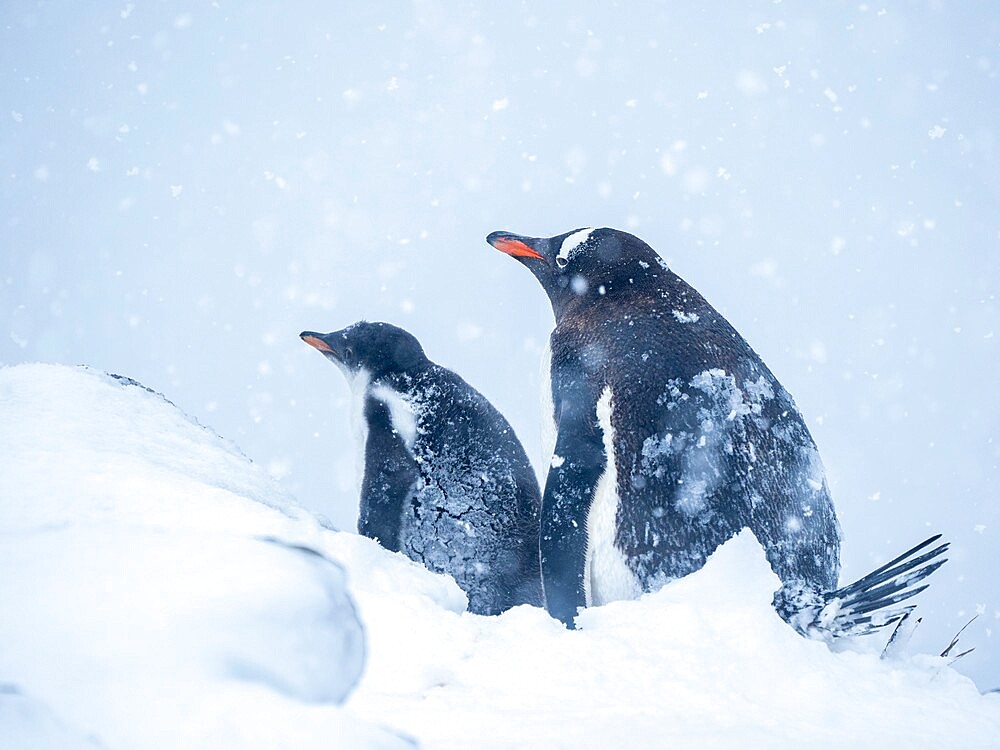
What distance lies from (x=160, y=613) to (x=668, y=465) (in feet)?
4.29

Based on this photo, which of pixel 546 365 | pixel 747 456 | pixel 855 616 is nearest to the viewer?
pixel 855 616

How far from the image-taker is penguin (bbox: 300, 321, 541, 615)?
7.85ft

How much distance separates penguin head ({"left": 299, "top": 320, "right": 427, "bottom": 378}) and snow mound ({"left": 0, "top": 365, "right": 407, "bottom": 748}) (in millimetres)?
1622

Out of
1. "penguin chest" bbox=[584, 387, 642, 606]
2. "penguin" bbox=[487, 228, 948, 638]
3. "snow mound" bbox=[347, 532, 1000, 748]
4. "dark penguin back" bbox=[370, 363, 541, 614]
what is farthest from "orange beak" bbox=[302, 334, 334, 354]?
"snow mound" bbox=[347, 532, 1000, 748]

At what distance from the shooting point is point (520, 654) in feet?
3.65

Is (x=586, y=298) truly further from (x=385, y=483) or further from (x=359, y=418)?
(x=359, y=418)

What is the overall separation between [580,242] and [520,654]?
1724 millimetres

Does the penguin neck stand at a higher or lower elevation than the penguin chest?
higher

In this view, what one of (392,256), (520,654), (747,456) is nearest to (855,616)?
(747,456)

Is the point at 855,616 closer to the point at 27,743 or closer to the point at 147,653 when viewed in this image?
the point at 147,653

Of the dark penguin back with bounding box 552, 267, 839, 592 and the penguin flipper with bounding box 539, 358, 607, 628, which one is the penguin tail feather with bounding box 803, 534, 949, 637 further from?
the penguin flipper with bounding box 539, 358, 607, 628

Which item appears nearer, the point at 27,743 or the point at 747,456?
the point at 27,743

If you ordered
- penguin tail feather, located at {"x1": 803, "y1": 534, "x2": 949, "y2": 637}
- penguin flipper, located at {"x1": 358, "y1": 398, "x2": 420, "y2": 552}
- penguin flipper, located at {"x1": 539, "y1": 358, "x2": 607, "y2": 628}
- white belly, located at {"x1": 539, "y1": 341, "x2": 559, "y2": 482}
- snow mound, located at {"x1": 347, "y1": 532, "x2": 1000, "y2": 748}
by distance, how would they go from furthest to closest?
penguin flipper, located at {"x1": 358, "y1": 398, "x2": 420, "y2": 552}
white belly, located at {"x1": 539, "y1": 341, "x2": 559, "y2": 482}
penguin flipper, located at {"x1": 539, "y1": 358, "x2": 607, "y2": 628}
penguin tail feather, located at {"x1": 803, "y1": 534, "x2": 949, "y2": 637}
snow mound, located at {"x1": 347, "y1": 532, "x2": 1000, "y2": 748}

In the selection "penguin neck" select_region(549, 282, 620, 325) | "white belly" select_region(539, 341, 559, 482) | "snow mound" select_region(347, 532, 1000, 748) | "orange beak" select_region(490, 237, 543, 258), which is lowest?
"snow mound" select_region(347, 532, 1000, 748)
